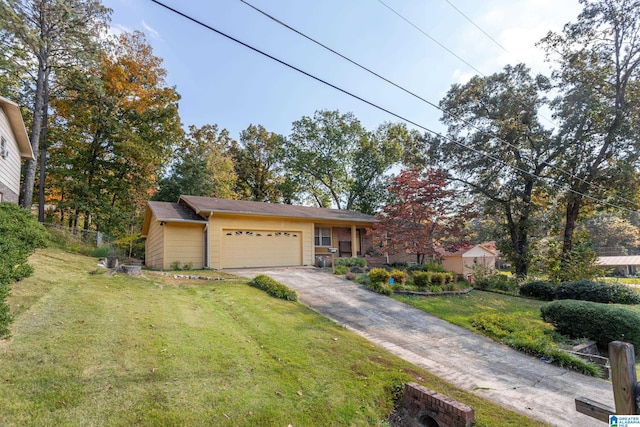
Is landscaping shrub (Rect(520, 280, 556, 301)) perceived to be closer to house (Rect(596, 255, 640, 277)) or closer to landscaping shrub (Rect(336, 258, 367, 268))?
landscaping shrub (Rect(336, 258, 367, 268))

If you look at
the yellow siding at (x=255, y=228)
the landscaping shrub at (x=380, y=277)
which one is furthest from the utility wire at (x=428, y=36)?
the yellow siding at (x=255, y=228)

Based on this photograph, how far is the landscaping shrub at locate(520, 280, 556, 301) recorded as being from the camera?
12844 millimetres

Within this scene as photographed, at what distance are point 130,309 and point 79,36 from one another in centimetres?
1788

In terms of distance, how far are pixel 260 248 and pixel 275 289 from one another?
7.06 m

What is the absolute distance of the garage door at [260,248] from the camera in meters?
15.2

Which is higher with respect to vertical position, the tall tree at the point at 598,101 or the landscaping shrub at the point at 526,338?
the tall tree at the point at 598,101

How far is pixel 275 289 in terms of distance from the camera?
9.33m

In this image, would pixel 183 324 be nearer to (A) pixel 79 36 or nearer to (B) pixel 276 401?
(B) pixel 276 401

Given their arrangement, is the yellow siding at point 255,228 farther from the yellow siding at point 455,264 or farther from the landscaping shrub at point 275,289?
the yellow siding at point 455,264

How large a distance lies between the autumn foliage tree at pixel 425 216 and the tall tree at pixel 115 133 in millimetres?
16892

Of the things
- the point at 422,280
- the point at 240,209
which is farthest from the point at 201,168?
the point at 422,280

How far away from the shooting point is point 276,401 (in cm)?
351

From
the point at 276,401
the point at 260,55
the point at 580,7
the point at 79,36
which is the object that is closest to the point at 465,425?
the point at 276,401

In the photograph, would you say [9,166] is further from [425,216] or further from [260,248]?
[425,216]
